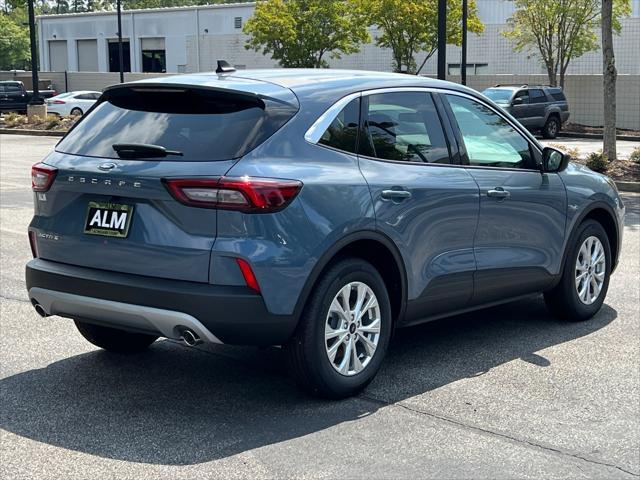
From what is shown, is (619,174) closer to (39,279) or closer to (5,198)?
(5,198)

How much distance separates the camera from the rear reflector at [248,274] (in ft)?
15.4

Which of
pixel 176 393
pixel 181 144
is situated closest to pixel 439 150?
pixel 181 144

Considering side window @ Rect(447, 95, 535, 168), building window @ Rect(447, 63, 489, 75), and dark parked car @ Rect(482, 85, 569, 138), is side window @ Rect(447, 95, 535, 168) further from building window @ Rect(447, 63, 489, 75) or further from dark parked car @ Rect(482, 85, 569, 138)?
building window @ Rect(447, 63, 489, 75)

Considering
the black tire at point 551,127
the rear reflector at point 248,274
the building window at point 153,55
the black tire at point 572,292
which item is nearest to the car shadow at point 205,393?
the black tire at point 572,292

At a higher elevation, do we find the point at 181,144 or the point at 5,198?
the point at 181,144

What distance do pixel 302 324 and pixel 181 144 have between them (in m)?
1.12

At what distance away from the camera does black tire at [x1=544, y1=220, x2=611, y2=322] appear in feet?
23.0

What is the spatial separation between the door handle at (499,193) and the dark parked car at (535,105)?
24.0 metres

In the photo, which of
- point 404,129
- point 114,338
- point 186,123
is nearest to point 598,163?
point 404,129

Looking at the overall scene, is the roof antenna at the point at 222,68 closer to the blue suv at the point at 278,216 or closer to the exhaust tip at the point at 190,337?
the blue suv at the point at 278,216

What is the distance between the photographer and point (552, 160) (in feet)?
21.9

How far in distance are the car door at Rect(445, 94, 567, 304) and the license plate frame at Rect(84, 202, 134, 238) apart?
2264mm

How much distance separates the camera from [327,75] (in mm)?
5727

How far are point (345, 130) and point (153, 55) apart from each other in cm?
6419
